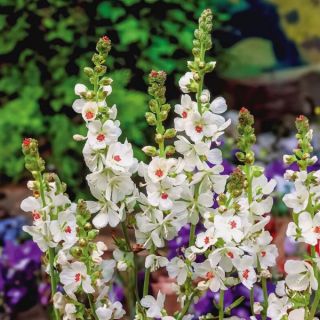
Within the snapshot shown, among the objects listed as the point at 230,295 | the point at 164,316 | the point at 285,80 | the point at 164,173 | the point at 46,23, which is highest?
the point at 164,173

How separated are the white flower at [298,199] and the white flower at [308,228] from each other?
0.02 m

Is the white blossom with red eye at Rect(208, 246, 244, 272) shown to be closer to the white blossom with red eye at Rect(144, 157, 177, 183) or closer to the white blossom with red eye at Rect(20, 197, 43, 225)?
the white blossom with red eye at Rect(144, 157, 177, 183)

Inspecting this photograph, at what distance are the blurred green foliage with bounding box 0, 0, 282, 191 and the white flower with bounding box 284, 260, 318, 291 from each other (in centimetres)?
323

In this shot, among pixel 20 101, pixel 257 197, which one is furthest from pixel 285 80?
pixel 257 197

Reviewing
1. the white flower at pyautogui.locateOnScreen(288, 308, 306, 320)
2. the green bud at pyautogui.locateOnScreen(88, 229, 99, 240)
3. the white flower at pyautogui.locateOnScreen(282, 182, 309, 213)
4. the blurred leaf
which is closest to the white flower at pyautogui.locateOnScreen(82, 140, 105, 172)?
the green bud at pyautogui.locateOnScreen(88, 229, 99, 240)

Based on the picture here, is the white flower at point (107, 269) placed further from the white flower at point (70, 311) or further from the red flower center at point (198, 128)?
the red flower center at point (198, 128)

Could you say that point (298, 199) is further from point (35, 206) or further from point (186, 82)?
point (35, 206)

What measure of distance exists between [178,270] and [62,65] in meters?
3.38

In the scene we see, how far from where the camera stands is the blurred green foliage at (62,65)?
511 cm

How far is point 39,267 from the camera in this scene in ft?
10.7

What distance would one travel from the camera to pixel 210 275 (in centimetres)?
188

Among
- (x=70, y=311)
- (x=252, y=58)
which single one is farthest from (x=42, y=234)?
(x=252, y=58)

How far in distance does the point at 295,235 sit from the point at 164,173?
0.26 meters

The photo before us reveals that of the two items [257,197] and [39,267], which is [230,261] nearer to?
[257,197]
